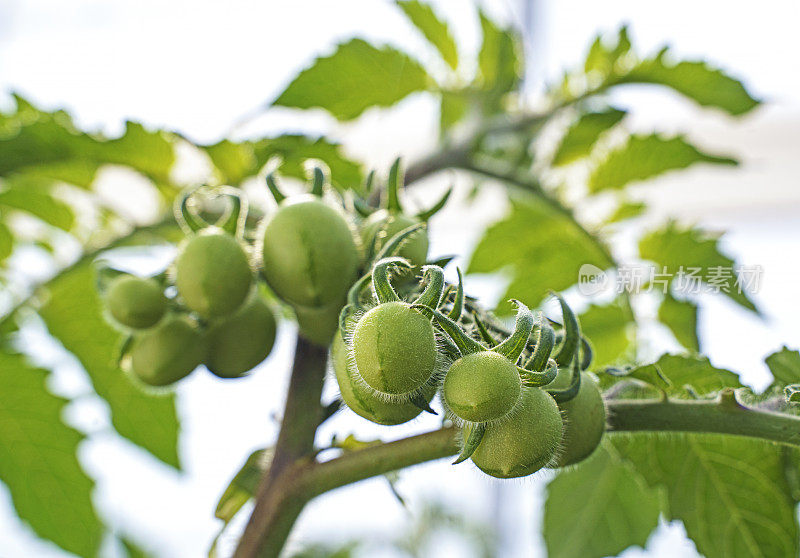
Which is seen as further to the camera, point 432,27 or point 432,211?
point 432,27

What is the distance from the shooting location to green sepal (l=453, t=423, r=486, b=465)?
6.9 inches

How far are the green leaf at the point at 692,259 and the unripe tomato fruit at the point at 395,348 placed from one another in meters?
0.26

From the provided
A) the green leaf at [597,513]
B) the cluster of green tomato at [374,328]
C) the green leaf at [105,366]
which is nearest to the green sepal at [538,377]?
the cluster of green tomato at [374,328]

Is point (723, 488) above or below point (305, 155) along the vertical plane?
below

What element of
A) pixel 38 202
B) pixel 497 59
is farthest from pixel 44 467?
pixel 497 59

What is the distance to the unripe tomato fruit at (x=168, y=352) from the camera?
0.87 feet

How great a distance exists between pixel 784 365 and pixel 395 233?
0.15m

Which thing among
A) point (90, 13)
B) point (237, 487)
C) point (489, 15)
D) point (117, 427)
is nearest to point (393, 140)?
point (90, 13)

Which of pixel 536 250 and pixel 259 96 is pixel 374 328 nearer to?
pixel 536 250

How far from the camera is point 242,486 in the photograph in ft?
0.98

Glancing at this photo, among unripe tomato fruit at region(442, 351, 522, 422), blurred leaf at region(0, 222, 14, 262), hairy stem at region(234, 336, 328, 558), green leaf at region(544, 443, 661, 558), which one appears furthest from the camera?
blurred leaf at region(0, 222, 14, 262)

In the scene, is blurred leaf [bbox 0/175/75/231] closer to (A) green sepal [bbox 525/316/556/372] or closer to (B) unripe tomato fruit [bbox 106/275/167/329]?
(B) unripe tomato fruit [bbox 106/275/167/329]

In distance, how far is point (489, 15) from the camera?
1.67 ft

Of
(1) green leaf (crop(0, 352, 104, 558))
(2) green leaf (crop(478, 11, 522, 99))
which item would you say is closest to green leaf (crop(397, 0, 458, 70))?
(2) green leaf (crop(478, 11, 522, 99))
